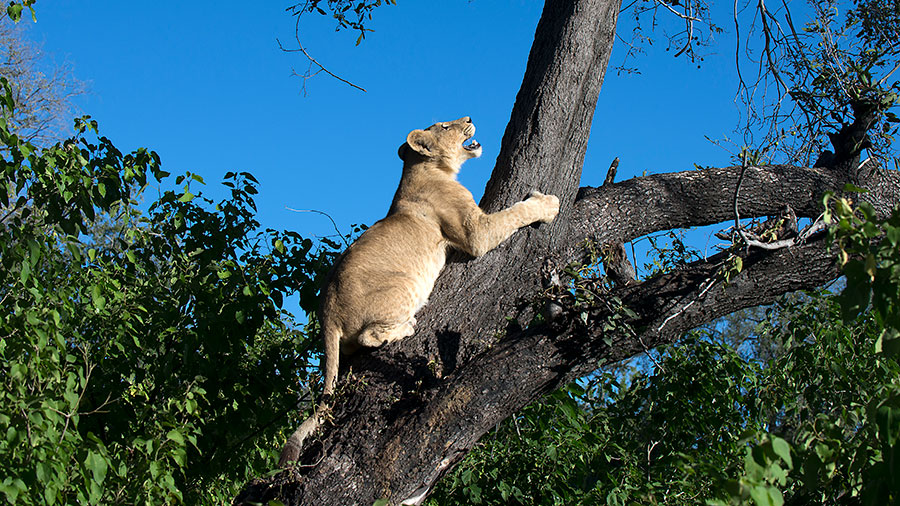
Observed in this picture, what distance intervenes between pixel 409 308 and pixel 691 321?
5.52ft

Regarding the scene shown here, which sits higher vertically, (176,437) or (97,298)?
(97,298)

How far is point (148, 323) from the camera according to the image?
5.14m

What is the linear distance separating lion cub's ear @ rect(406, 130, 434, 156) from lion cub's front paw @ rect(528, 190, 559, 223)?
170 centimetres

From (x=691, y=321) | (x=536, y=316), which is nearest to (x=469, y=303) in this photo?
(x=536, y=316)

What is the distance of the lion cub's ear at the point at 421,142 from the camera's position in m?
6.18

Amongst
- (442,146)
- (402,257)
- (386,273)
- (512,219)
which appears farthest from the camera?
(442,146)

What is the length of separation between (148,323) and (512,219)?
2.44 meters

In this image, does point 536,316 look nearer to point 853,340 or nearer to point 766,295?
point 766,295

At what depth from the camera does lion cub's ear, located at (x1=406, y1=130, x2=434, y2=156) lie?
20.3ft

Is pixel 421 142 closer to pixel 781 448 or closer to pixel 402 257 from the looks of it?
pixel 402 257

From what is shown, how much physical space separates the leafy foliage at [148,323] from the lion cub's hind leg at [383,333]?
62cm

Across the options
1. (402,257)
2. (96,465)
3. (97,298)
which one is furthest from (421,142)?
(96,465)

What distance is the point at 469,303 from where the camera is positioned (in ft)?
14.6

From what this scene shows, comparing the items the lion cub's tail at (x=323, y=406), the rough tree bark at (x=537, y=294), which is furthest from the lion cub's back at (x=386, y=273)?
the rough tree bark at (x=537, y=294)
